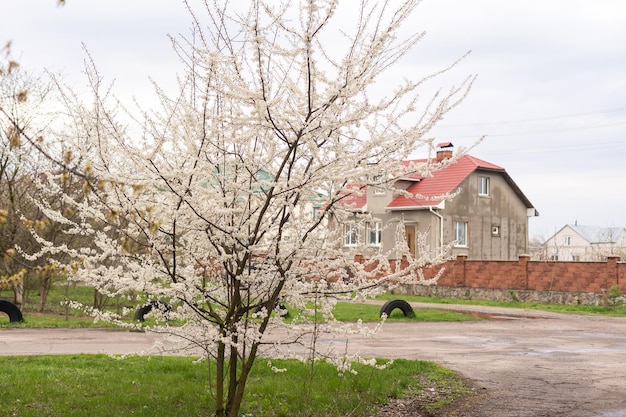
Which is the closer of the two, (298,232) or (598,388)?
(298,232)

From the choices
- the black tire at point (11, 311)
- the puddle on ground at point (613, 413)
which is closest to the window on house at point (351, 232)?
the puddle on ground at point (613, 413)

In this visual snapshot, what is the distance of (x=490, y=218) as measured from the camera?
44.9 meters

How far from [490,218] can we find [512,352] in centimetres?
3105

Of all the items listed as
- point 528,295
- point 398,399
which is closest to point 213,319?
point 398,399

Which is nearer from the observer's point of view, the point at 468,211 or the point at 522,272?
the point at 522,272

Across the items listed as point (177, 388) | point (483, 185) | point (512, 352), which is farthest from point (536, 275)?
point (177, 388)

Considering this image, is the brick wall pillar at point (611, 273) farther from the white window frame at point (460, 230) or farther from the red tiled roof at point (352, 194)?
the red tiled roof at point (352, 194)

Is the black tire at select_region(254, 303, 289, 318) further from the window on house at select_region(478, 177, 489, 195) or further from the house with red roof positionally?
the window on house at select_region(478, 177, 489, 195)

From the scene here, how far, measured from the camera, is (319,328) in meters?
7.46

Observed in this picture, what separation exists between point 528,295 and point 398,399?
2501cm

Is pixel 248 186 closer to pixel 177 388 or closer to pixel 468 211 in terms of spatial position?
pixel 177 388

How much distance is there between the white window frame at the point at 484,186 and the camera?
44.5 meters

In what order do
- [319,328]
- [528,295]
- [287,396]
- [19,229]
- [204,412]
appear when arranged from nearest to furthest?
[319,328] → [204,412] → [287,396] → [19,229] → [528,295]

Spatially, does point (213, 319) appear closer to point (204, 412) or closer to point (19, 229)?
point (204, 412)
